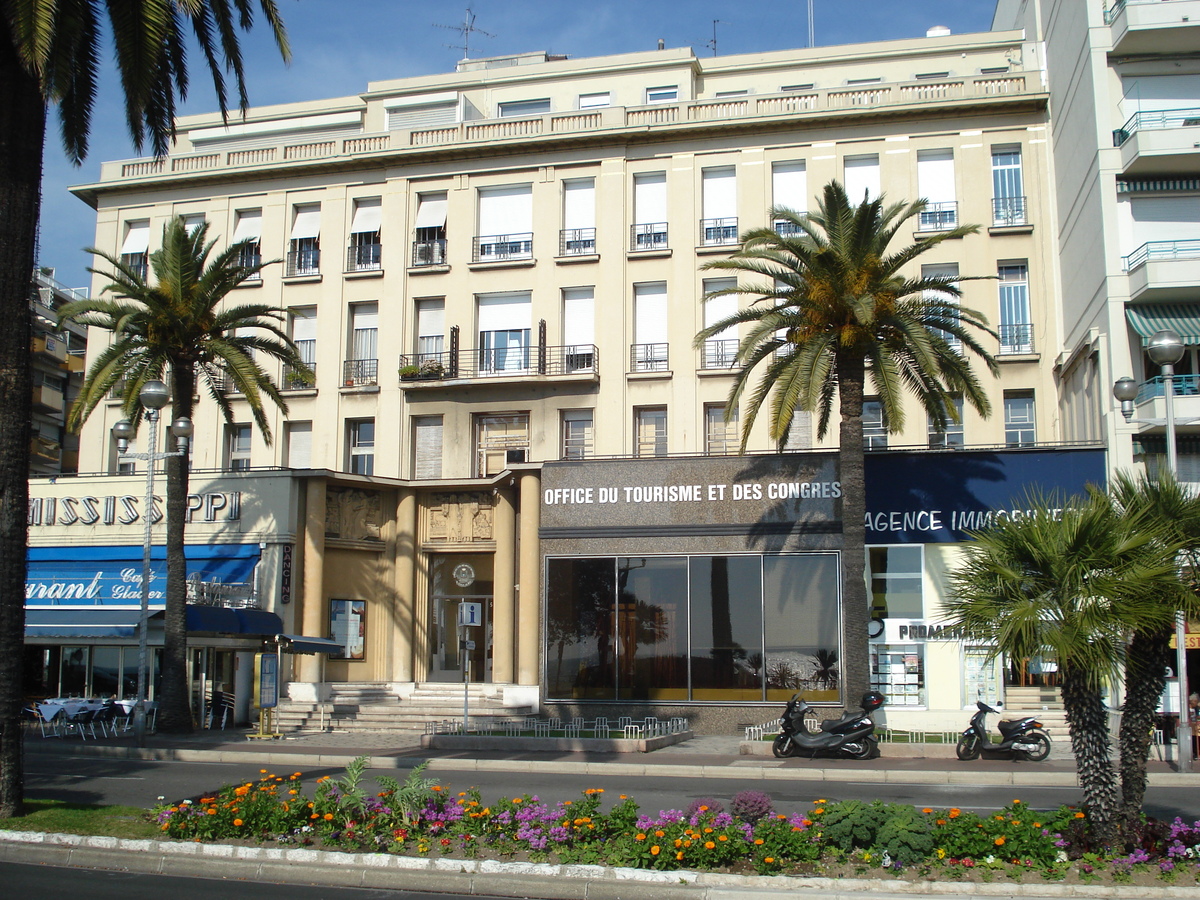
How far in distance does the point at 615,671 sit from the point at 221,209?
20798 millimetres

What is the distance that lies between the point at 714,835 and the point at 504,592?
68.2 feet

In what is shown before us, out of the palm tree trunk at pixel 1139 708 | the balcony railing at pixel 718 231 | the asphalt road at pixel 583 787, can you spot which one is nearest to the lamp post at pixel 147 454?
the asphalt road at pixel 583 787

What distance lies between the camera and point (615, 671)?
89.2ft

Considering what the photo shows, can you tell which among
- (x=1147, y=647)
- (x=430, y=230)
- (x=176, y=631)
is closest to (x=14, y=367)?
(x=1147, y=647)

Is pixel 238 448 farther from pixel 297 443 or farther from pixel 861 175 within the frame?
pixel 861 175

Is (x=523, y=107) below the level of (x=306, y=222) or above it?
above

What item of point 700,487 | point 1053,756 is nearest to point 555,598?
point 700,487

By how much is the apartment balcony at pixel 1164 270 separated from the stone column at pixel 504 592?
17081 millimetres

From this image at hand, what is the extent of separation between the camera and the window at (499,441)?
32.4 m

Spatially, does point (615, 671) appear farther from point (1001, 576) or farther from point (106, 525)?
point (1001, 576)

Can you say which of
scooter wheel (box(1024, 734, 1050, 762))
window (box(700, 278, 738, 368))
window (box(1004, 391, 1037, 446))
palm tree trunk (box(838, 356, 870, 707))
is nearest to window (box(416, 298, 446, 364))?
window (box(700, 278, 738, 368))

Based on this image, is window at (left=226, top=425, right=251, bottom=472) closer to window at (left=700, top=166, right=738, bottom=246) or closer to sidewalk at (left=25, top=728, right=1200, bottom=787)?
sidewalk at (left=25, top=728, right=1200, bottom=787)

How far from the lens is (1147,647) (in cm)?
986

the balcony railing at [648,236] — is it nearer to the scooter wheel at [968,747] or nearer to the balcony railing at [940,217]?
the balcony railing at [940,217]
